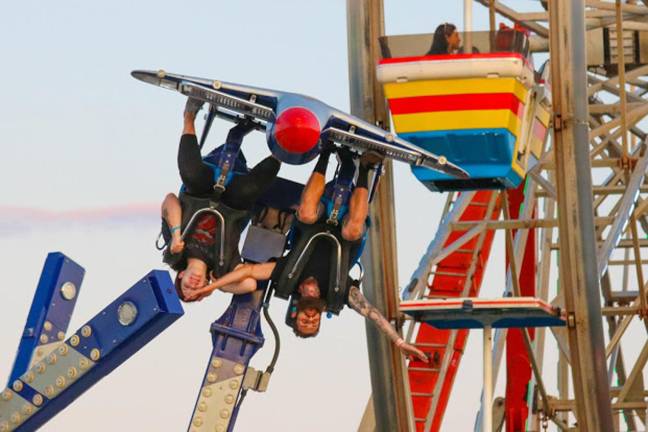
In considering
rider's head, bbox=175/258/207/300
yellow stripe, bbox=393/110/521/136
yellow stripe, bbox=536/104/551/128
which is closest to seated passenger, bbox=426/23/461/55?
yellow stripe, bbox=393/110/521/136

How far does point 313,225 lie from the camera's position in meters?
18.2

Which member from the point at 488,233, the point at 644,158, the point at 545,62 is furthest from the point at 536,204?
the point at 545,62

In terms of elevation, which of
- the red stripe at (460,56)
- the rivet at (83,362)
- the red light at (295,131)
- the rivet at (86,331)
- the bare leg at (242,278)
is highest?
the red stripe at (460,56)

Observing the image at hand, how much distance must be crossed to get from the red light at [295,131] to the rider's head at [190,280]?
1.21 metres

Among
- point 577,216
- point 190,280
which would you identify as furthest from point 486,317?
point 190,280

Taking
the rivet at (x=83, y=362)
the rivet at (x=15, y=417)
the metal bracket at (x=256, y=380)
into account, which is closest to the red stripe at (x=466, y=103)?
the metal bracket at (x=256, y=380)

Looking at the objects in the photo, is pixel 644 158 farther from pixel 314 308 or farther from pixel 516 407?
pixel 314 308

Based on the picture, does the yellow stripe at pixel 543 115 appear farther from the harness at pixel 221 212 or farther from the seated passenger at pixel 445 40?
the harness at pixel 221 212

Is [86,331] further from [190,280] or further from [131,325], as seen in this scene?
[190,280]

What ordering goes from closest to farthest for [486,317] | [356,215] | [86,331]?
1. [86,331]
2. [356,215]
3. [486,317]

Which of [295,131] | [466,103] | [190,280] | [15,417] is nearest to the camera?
[15,417]

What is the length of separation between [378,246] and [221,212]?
15.5 feet

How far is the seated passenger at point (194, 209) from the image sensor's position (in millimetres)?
17953

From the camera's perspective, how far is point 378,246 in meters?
22.5
